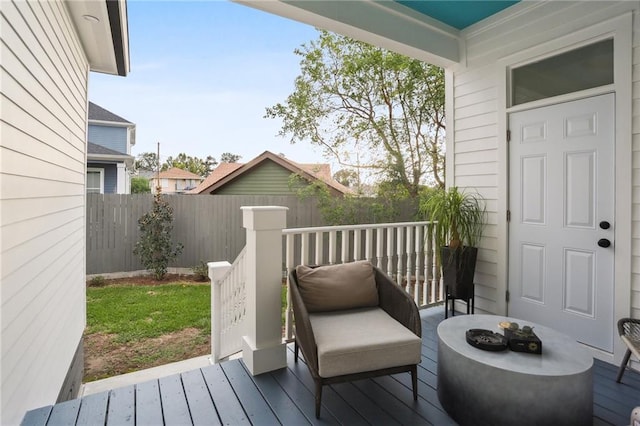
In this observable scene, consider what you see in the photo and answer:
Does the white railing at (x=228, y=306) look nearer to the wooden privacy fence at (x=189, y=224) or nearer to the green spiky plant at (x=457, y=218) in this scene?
the green spiky plant at (x=457, y=218)

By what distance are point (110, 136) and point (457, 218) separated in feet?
37.8

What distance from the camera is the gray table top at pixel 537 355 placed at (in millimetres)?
1673

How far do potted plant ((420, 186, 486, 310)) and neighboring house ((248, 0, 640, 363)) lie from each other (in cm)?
14

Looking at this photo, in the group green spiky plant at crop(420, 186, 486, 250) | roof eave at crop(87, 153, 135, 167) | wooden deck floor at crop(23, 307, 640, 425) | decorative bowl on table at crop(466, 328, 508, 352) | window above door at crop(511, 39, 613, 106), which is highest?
roof eave at crop(87, 153, 135, 167)

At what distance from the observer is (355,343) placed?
1.92 m

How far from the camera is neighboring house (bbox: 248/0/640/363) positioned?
8.06 feet

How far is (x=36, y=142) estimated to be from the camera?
77.0 inches

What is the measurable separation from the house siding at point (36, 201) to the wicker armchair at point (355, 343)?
1408mm

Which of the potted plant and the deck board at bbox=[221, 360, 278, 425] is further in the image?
the potted plant

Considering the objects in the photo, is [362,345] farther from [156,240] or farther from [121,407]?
[156,240]

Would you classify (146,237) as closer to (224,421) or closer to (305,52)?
(305,52)

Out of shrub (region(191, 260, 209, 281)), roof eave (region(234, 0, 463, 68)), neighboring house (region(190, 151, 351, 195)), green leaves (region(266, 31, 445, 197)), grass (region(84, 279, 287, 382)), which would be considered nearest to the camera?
roof eave (region(234, 0, 463, 68))

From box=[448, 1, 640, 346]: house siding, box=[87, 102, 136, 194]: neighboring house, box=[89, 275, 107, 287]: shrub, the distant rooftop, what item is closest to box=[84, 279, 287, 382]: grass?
box=[89, 275, 107, 287]: shrub

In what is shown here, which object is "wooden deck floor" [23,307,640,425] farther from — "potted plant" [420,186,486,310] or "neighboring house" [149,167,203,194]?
"neighboring house" [149,167,203,194]
